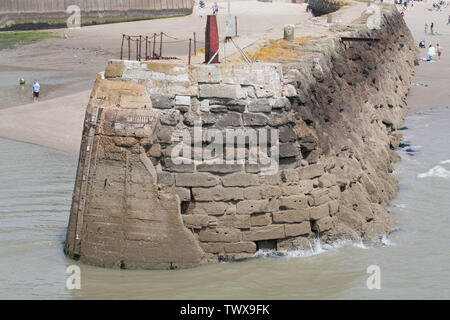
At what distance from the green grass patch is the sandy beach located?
947 mm

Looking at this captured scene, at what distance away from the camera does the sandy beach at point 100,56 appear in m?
22.2

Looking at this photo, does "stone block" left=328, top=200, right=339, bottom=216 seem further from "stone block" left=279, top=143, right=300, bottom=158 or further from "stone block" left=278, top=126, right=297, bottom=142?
"stone block" left=278, top=126, right=297, bottom=142

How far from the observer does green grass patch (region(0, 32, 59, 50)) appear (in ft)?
132

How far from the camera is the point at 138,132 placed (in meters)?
10.5

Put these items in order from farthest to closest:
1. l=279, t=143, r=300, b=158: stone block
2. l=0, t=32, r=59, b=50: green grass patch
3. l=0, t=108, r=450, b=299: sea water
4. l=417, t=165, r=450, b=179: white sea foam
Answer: l=0, t=32, r=59, b=50: green grass patch, l=417, t=165, r=450, b=179: white sea foam, l=279, t=143, r=300, b=158: stone block, l=0, t=108, r=450, b=299: sea water

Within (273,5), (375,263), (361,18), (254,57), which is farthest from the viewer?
(273,5)

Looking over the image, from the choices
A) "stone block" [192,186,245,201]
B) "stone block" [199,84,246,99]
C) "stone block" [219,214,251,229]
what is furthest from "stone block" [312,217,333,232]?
"stone block" [199,84,246,99]

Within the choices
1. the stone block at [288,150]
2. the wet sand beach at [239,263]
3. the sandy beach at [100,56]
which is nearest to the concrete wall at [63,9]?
the sandy beach at [100,56]

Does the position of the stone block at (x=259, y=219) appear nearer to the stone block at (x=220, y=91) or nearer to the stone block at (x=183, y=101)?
the stone block at (x=220, y=91)

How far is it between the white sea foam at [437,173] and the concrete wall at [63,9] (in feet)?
93.5

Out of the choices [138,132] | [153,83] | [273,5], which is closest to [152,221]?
[138,132]

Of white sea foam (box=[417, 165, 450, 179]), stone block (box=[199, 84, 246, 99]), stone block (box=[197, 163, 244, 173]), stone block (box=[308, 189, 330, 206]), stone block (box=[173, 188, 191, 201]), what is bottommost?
white sea foam (box=[417, 165, 450, 179])
